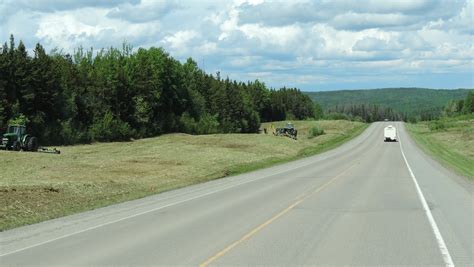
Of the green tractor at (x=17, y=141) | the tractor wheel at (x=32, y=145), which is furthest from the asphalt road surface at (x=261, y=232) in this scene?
the green tractor at (x=17, y=141)

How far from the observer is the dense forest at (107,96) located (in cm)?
6331

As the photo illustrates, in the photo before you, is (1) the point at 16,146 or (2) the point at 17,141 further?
(2) the point at 17,141

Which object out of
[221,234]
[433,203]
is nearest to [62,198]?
[221,234]

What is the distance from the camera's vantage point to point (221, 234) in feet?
42.1

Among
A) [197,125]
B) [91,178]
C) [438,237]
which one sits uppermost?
[438,237]

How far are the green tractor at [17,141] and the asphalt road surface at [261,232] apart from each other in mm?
28420

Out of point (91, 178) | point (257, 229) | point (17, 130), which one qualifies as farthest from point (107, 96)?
point (257, 229)

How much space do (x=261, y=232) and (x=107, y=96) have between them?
240ft

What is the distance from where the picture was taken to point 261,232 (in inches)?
515

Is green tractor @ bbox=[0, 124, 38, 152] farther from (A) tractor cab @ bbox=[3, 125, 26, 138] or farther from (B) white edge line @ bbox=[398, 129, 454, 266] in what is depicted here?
(B) white edge line @ bbox=[398, 129, 454, 266]

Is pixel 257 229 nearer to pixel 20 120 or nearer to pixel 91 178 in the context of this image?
pixel 91 178

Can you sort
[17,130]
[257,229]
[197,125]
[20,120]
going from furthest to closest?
1. [197,125]
2. [20,120]
3. [17,130]
4. [257,229]

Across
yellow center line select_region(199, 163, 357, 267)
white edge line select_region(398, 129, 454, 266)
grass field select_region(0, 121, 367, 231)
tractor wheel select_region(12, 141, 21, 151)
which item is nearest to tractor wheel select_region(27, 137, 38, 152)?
tractor wheel select_region(12, 141, 21, 151)

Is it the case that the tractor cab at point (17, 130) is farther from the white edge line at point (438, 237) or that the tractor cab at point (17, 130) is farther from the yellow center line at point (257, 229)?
the white edge line at point (438, 237)
